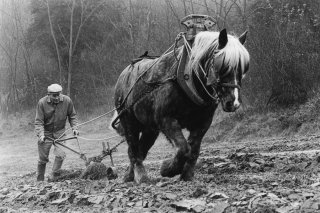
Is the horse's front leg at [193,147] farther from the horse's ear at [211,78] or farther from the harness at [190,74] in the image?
the horse's ear at [211,78]

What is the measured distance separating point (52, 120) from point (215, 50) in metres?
5.17

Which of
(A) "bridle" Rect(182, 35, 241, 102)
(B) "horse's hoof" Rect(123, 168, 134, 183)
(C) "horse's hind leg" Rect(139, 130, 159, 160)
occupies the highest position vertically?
(A) "bridle" Rect(182, 35, 241, 102)

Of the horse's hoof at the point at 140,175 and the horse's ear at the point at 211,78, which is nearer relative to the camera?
the horse's ear at the point at 211,78

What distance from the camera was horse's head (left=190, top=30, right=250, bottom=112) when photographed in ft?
18.3

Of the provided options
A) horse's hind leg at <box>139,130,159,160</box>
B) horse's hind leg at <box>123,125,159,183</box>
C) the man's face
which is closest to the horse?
horse's hind leg at <box>123,125,159,183</box>

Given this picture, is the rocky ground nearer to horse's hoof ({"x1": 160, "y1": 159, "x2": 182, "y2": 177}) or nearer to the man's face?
horse's hoof ({"x1": 160, "y1": 159, "x2": 182, "y2": 177})

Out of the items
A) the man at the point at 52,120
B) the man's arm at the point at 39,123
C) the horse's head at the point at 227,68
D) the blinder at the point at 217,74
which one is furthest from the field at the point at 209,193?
the man's arm at the point at 39,123

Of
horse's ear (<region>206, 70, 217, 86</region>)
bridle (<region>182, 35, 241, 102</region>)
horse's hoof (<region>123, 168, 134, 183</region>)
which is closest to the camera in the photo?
bridle (<region>182, 35, 241, 102</region>)

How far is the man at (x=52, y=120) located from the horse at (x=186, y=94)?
9.08 feet

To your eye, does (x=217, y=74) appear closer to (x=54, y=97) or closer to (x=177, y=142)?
(x=177, y=142)

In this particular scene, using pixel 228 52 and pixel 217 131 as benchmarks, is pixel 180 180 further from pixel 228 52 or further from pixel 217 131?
pixel 217 131

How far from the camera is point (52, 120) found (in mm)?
10070

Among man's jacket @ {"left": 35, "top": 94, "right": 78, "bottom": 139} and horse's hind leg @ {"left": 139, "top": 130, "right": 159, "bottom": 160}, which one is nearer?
horse's hind leg @ {"left": 139, "top": 130, "right": 159, "bottom": 160}

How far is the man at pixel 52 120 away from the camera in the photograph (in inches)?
389
